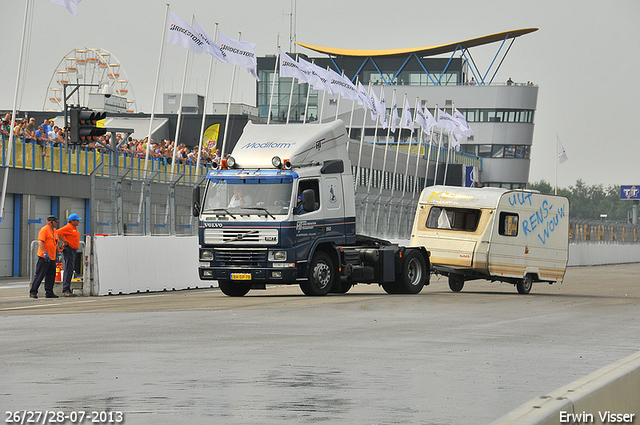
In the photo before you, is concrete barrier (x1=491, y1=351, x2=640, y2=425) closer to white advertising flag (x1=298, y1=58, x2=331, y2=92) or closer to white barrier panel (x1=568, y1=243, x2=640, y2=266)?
white advertising flag (x1=298, y1=58, x2=331, y2=92)

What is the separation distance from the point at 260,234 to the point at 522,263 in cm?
826

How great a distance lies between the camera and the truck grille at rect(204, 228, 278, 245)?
21.3 meters

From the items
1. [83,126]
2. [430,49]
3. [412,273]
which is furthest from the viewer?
[430,49]

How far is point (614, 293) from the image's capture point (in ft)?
89.8

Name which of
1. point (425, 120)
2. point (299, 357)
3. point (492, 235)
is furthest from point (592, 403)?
point (425, 120)

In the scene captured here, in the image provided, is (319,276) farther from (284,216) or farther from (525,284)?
(525,284)

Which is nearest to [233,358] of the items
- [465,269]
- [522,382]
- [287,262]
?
[522,382]

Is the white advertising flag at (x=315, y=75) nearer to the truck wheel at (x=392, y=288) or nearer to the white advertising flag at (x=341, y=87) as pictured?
the white advertising flag at (x=341, y=87)

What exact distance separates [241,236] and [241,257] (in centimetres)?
47

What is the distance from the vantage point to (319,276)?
22438 mm

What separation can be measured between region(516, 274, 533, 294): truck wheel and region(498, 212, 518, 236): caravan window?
50.5 inches

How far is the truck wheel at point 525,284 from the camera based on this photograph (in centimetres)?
2658

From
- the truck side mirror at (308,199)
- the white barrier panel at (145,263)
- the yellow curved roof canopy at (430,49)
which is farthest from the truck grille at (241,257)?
the yellow curved roof canopy at (430,49)

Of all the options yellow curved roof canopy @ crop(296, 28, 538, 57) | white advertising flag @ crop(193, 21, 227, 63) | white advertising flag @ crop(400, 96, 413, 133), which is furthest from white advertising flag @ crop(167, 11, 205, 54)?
yellow curved roof canopy @ crop(296, 28, 538, 57)
